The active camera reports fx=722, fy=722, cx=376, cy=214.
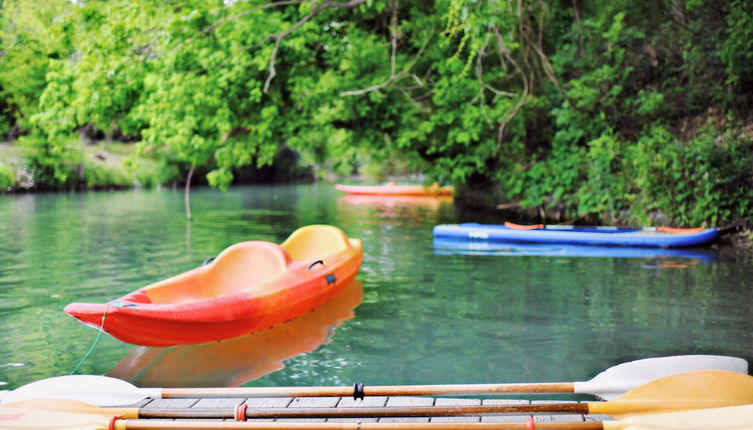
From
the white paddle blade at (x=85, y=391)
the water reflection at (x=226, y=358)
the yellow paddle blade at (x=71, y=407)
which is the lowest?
the water reflection at (x=226, y=358)

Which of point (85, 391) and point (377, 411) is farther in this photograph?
point (85, 391)

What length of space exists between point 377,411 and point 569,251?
862 centimetres

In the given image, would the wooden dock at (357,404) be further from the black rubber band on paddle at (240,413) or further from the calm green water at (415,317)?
the calm green water at (415,317)

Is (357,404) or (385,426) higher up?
(385,426)

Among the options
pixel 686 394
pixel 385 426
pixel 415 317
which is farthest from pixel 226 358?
pixel 686 394

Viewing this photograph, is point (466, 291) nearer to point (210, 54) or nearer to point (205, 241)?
point (205, 241)

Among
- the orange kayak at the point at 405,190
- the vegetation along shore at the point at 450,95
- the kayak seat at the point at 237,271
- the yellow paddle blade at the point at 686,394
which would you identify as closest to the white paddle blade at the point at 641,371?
the yellow paddle blade at the point at 686,394

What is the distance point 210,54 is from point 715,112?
32.8 feet

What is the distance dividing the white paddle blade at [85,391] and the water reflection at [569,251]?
7.92 metres

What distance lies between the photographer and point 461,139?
52.9 ft

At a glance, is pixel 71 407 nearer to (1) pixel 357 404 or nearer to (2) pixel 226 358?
(1) pixel 357 404

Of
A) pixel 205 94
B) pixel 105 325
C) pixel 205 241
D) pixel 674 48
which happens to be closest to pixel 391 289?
pixel 105 325

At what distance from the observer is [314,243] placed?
8.74 m

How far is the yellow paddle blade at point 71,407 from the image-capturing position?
368 cm
